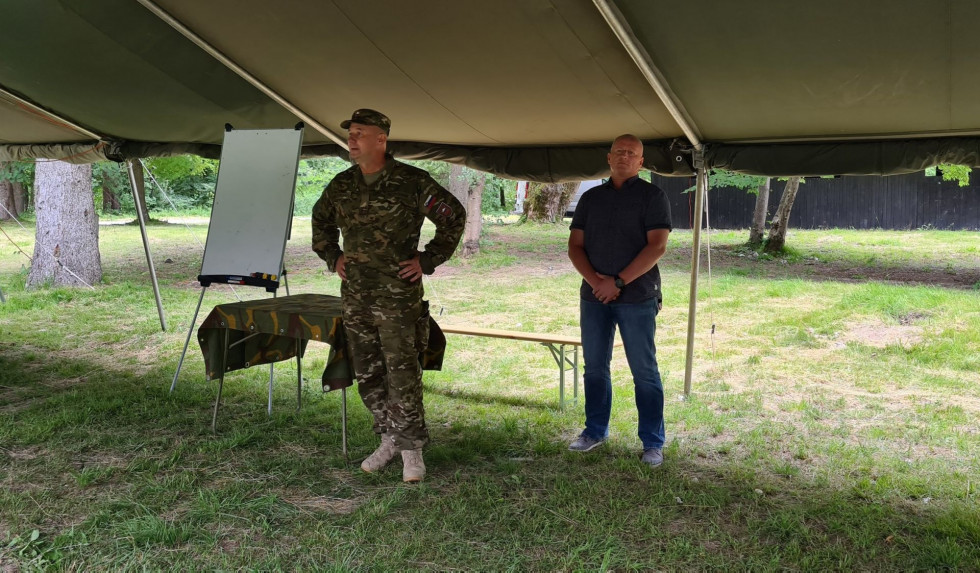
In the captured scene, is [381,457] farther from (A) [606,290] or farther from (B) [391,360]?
(A) [606,290]

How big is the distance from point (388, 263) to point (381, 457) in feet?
3.33

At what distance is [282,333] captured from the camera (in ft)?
12.8

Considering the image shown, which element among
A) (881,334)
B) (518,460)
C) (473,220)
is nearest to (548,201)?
(473,220)

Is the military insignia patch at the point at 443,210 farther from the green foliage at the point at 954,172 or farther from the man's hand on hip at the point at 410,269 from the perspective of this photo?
the green foliage at the point at 954,172

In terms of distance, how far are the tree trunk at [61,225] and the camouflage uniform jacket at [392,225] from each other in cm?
814

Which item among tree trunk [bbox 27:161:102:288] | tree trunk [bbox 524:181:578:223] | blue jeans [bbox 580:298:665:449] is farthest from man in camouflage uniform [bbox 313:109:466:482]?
tree trunk [bbox 524:181:578:223]

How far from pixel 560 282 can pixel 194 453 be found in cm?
731

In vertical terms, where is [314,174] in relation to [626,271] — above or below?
above

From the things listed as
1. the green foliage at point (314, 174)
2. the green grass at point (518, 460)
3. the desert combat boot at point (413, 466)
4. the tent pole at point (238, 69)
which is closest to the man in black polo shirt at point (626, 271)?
the green grass at point (518, 460)

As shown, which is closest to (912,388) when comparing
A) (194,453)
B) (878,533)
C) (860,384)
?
(860,384)

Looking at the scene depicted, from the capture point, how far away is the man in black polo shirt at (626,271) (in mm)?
3729

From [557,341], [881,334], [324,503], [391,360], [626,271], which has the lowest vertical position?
[324,503]

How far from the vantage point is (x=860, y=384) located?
5699 millimetres

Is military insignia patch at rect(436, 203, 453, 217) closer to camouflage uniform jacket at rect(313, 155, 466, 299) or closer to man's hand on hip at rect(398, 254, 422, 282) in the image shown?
camouflage uniform jacket at rect(313, 155, 466, 299)
